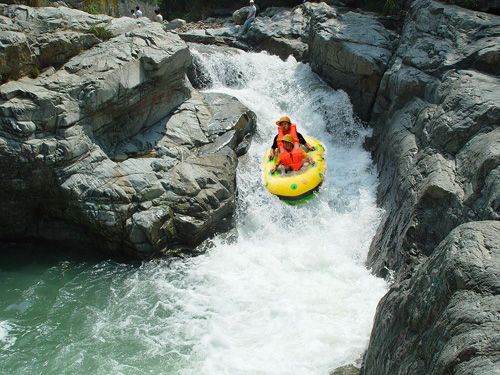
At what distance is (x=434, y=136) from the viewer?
24.4 feet

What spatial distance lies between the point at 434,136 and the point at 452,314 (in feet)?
14.1

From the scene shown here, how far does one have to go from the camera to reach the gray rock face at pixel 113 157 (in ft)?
26.2

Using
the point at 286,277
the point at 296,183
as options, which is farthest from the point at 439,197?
the point at 296,183

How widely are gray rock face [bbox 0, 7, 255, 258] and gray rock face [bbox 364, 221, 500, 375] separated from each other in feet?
15.7

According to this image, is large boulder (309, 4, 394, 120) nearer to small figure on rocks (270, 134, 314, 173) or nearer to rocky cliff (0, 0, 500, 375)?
rocky cliff (0, 0, 500, 375)

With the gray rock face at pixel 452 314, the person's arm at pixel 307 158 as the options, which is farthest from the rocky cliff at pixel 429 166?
the person's arm at pixel 307 158

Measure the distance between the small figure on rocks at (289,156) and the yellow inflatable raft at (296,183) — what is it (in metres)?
0.11

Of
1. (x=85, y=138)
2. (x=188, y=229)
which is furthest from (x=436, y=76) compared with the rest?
(x=85, y=138)

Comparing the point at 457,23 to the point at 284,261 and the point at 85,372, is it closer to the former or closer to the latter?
the point at 284,261

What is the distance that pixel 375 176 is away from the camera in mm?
10172

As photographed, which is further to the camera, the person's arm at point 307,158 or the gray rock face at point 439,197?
the person's arm at point 307,158

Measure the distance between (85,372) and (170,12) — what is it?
2165 centimetres

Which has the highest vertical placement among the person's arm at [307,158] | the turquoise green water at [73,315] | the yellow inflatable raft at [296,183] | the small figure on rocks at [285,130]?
the small figure on rocks at [285,130]

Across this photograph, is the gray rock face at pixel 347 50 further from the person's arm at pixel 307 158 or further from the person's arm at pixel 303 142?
the person's arm at pixel 307 158
